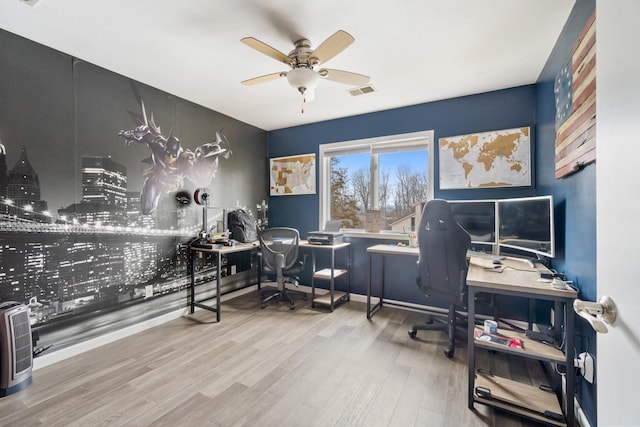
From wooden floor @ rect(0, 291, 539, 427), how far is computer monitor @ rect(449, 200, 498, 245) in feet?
3.42

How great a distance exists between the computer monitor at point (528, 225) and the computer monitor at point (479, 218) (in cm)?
8

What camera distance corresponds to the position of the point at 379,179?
3.75m

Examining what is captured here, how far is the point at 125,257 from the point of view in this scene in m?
2.68

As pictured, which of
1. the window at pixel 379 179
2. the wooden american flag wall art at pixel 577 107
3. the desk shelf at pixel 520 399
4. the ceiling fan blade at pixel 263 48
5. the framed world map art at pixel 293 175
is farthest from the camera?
the framed world map art at pixel 293 175

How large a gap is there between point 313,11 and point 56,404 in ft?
9.83

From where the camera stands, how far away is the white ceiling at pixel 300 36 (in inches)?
69.7

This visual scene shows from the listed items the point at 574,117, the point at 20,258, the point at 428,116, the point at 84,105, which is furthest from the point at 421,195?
the point at 20,258

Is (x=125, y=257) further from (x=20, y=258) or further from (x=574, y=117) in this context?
(x=574, y=117)

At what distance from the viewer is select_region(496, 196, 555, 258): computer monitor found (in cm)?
199

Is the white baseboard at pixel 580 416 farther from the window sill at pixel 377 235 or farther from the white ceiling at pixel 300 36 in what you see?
the white ceiling at pixel 300 36

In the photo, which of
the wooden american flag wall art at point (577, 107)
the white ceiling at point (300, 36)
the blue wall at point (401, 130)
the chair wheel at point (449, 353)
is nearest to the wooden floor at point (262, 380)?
the chair wheel at point (449, 353)

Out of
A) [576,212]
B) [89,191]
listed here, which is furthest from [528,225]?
[89,191]

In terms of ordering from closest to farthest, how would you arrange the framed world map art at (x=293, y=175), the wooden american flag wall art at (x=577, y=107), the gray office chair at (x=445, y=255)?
the wooden american flag wall art at (x=577, y=107)
the gray office chair at (x=445, y=255)
the framed world map art at (x=293, y=175)

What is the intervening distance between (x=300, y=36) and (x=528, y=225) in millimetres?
2304
